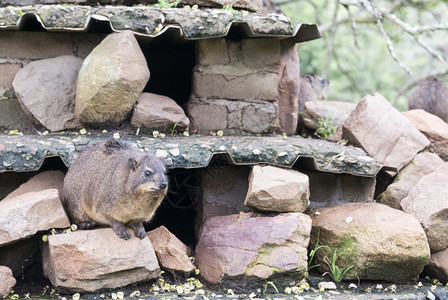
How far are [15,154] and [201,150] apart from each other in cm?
165

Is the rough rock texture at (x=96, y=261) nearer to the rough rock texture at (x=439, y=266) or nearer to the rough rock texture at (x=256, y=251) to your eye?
the rough rock texture at (x=256, y=251)

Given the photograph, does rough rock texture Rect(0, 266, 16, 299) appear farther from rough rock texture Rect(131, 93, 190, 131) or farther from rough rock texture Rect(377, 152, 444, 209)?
rough rock texture Rect(377, 152, 444, 209)

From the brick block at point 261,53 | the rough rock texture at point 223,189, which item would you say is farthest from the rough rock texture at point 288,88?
the rough rock texture at point 223,189

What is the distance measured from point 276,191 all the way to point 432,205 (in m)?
1.55

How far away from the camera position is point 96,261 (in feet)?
15.4

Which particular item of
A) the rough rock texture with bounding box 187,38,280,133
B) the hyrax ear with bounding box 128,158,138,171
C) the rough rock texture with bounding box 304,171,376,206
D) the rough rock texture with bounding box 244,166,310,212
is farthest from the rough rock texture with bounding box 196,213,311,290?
the rough rock texture with bounding box 187,38,280,133

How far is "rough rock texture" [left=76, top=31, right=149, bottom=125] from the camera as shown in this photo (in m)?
5.60

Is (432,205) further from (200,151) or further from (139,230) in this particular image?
(139,230)

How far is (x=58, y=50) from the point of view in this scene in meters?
6.26

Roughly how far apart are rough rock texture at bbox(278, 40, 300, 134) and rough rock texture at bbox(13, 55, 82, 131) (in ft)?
7.69

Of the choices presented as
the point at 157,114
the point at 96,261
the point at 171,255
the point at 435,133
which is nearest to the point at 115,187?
the point at 96,261

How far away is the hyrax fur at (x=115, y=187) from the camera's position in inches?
189

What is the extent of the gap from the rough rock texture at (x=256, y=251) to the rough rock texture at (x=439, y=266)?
51.1 inches

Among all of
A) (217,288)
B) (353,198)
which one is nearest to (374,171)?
(353,198)
